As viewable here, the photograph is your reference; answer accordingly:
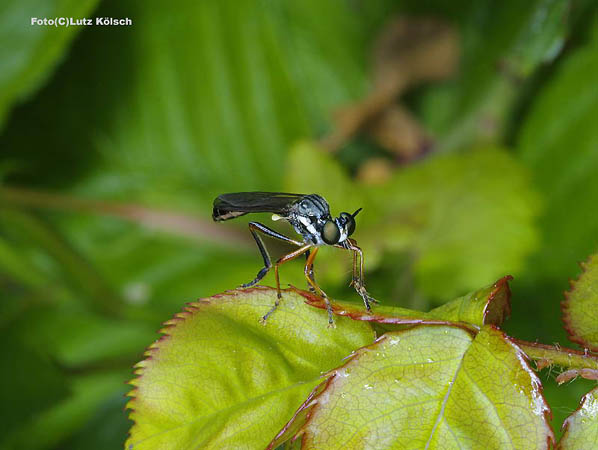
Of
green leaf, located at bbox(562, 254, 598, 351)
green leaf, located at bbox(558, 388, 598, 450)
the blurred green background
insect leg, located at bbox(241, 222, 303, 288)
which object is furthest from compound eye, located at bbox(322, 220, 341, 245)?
the blurred green background

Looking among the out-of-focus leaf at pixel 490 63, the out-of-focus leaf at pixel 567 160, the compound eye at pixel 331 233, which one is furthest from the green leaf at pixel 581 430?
the out-of-focus leaf at pixel 490 63

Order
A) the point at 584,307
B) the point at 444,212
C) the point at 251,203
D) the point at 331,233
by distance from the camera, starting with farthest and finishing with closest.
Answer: the point at 444,212 → the point at 251,203 → the point at 331,233 → the point at 584,307

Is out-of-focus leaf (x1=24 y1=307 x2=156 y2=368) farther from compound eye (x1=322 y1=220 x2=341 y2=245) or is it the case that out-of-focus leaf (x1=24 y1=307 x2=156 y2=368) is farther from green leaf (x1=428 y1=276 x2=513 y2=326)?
green leaf (x1=428 y1=276 x2=513 y2=326)

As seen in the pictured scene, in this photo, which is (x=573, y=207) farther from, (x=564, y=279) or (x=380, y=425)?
(x=380, y=425)

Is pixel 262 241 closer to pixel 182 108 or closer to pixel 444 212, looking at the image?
pixel 444 212

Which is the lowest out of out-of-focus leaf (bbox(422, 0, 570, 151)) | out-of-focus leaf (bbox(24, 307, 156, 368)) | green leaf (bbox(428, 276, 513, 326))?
out-of-focus leaf (bbox(24, 307, 156, 368))

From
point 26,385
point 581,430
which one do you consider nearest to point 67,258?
point 26,385

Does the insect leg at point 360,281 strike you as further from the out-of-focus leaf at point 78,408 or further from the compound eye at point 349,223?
the out-of-focus leaf at point 78,408
